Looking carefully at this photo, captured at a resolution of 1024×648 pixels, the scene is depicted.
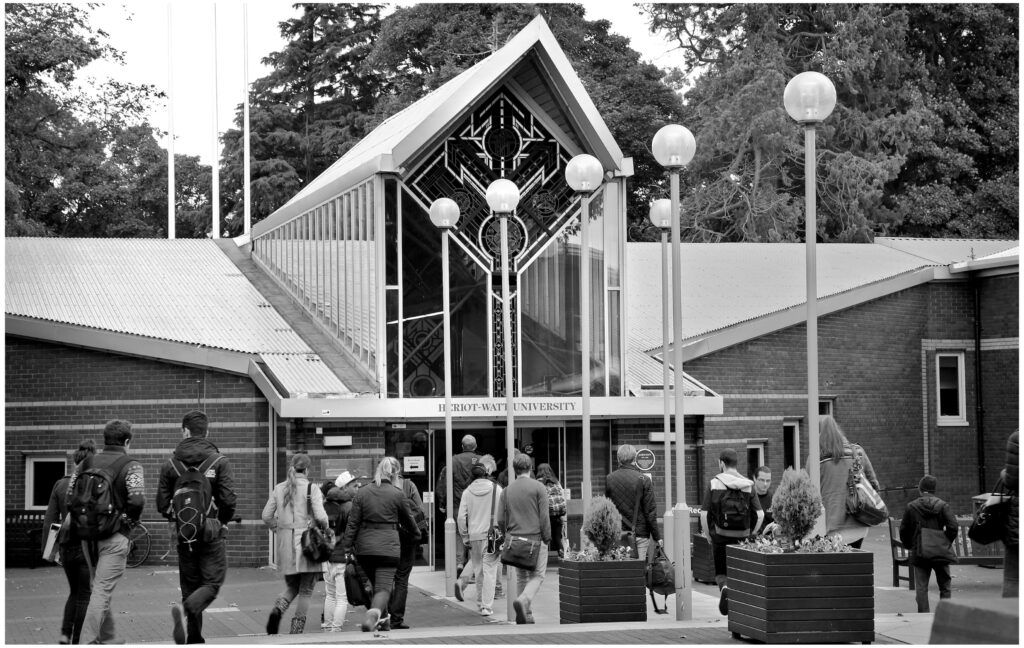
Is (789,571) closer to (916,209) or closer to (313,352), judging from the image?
(313,352)

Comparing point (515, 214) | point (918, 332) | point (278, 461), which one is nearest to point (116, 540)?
point (278, 461)

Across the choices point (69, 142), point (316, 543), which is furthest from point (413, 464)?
point (69, 142)

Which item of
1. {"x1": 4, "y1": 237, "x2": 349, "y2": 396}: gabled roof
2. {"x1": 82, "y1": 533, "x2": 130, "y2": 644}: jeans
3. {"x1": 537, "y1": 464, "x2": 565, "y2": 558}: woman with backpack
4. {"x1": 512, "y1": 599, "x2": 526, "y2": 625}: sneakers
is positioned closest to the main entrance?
{"x1": 4, "y1": 237, "x2": 349, "y2": 396}: gabled roof

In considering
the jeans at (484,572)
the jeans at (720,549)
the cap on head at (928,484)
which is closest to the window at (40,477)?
the jeans at (484,572)

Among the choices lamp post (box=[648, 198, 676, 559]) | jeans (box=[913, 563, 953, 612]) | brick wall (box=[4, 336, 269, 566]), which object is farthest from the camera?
brick wall (box=[4, 336, 269, 566])

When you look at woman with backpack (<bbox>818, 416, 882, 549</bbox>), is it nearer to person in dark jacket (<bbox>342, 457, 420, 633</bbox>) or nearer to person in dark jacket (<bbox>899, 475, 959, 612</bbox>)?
person in dark jacket (<bbox>899, 475, 959, 612</bbox>)

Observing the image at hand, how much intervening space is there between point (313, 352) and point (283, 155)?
85.1 feet

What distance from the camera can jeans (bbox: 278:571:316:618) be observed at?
11.9m

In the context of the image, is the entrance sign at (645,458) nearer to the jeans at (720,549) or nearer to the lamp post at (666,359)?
the lamp post at (666,359)

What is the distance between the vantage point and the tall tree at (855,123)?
124 ft

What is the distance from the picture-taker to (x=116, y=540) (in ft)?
33.5

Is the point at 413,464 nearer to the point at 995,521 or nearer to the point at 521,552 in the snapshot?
the point at 521,552

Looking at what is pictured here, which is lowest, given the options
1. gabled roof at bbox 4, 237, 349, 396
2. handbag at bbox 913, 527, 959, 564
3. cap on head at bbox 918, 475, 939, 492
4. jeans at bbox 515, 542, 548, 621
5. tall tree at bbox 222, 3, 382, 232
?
jeans at bbox 515, 542, 548, 621

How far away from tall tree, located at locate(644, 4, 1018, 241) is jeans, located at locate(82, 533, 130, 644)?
29286 mm
